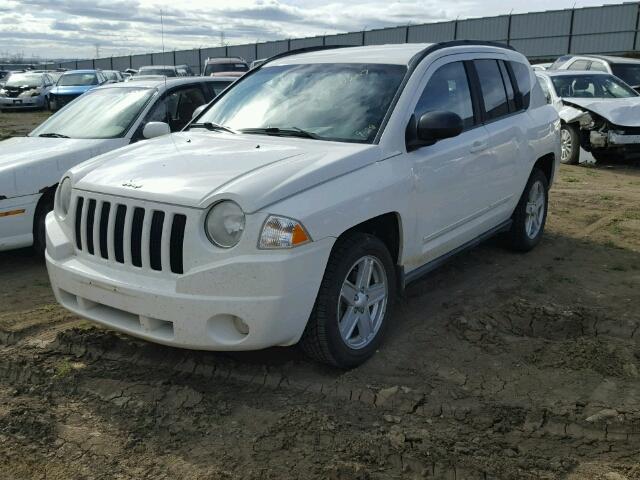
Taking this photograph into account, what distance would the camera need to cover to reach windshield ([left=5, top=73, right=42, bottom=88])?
26367 mm

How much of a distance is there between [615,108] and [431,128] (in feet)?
28.9

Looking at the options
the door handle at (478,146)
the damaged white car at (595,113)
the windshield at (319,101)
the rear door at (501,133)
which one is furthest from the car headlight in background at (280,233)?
the damaged white car at (595,113)

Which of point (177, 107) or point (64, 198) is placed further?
point (177, 107)

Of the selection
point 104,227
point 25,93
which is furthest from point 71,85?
point 104,227

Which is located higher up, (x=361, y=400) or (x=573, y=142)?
(x=573, y=142)

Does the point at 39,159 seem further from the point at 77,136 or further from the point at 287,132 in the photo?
the point at 287,132

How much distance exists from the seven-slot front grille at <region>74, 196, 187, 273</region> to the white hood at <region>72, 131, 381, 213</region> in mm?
87

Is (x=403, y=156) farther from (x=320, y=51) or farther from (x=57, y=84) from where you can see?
(x=57, y=84)

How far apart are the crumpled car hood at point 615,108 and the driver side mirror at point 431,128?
8.28 m

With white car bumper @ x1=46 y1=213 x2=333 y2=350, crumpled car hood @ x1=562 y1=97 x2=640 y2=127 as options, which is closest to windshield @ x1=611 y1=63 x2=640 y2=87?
crumpled car hood @ x1=562 y1=97 x2=640 y2=127

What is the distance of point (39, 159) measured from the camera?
5.86 meters

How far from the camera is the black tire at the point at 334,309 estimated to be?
3594 millimetres

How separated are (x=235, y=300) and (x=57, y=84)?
938 inches

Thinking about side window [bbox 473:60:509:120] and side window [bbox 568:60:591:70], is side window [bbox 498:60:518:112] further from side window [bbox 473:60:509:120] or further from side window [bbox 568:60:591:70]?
side window [bbox 568:60:591:70]
